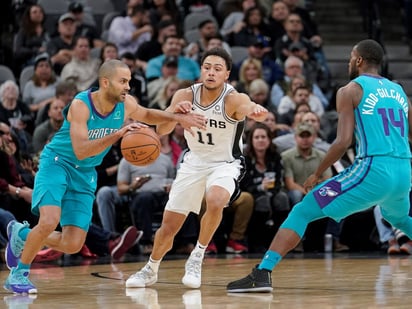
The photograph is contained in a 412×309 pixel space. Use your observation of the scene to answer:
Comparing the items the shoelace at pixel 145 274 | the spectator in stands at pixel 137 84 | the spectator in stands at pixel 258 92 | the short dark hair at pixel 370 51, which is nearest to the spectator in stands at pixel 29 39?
the spectator in stands at pixel 137 84

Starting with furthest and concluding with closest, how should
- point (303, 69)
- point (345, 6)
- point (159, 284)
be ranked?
point (345, 6) < point (303, 69) < point (159, 284)

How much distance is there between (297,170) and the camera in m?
12.1

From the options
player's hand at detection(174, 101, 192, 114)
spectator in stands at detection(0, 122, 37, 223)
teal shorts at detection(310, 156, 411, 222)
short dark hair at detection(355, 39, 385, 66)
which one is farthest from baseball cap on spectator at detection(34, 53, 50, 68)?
teal shorts at detection(310, 156, 411, 222)

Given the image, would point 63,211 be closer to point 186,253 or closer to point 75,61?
point 186,253

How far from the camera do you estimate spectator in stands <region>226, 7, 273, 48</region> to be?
1483 centimetres

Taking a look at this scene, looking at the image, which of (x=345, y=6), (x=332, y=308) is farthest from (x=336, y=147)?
(x=345, y=6)

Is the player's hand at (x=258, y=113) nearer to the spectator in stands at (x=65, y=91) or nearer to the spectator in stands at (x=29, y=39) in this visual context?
the spectator in stands at (x=65, y=91)

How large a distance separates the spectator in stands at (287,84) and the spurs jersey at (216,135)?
18.9 feet

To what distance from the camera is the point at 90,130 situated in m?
7.30

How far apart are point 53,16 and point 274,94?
3839mm

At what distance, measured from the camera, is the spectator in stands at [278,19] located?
1501 cm

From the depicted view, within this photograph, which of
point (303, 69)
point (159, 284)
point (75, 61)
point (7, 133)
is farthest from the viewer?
point (303, 69)

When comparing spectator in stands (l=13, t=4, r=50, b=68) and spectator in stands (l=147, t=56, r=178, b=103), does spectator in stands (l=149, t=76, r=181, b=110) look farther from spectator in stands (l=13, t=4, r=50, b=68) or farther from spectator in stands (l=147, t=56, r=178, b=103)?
spectator in stands (l=13, t=4, r=50, b=68)

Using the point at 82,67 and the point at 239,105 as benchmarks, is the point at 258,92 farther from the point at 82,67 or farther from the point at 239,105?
the point at 239,105
